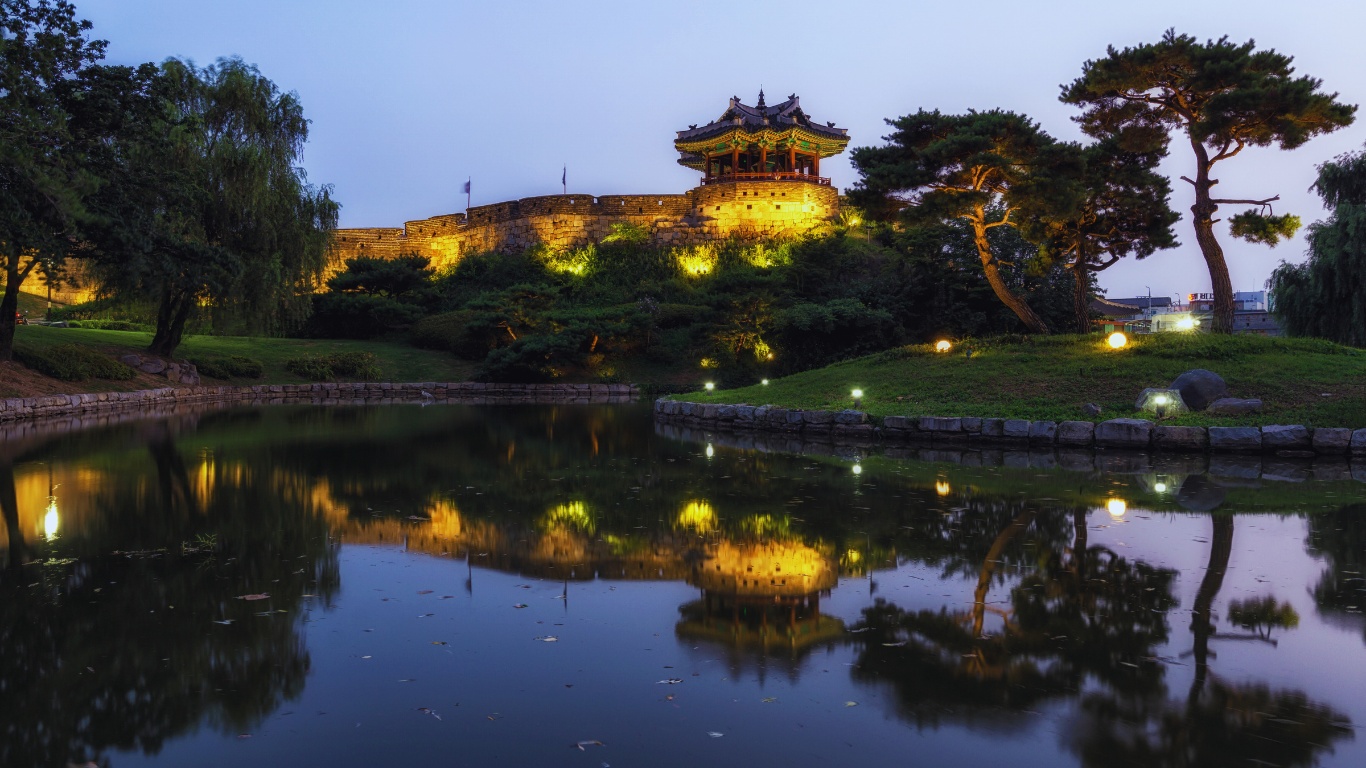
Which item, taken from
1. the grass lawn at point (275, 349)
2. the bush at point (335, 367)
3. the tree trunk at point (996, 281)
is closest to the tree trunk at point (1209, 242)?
the tree trunk at point (996, 281)

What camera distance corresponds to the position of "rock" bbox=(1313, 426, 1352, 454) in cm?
1041

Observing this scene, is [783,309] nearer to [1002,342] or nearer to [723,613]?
[1002,342]

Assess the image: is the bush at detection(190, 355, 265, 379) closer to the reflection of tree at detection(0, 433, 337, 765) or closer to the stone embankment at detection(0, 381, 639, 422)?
the stone embankment at detection(0, 381, 639, 422)

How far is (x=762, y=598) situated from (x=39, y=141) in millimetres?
16294

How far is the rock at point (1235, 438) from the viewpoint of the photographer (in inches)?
425

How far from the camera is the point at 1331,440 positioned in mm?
10469

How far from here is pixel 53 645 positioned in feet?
12.1

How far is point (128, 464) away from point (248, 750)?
819 centimetres

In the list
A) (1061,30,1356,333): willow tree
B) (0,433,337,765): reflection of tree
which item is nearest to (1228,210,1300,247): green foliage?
(1061,30,1356,333): willow tree

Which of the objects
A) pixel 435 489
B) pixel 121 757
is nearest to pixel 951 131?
pixel 435 489

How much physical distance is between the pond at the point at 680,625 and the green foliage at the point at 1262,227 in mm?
9649

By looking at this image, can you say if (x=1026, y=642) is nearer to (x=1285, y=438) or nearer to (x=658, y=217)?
(x=1285, y=438)

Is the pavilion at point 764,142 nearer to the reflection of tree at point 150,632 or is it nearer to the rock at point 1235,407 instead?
the rock at point 1235,407

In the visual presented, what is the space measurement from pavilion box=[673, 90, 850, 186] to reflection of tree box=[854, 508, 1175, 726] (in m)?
36.7
